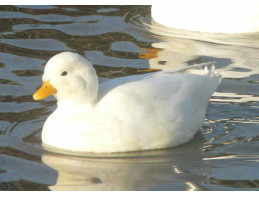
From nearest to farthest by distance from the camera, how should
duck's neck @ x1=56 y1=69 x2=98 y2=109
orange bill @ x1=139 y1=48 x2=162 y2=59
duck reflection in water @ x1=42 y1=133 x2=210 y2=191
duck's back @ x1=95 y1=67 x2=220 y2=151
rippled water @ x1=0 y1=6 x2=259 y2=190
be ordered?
duck reflection in water @ x1=42 y1=133 x2=210 y2=191
rippled water @ x1=0 y1=6 x2=259 y2=190
duck's back @ x1=95 y1=67 x2=220 y2=151
duck's neck @ x1=56 y1=69 x2=98 y2=109
orange bill @ x1=139 y1=48 x2=162 y2=59

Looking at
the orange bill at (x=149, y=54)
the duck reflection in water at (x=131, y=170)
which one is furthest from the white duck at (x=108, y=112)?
the orange bill at (x=149, y=54)

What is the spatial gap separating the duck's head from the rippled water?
1.89 feet

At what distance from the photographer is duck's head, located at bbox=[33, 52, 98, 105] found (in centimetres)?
743

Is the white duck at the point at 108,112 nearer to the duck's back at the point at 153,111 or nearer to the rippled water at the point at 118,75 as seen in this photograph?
the duck's back at the point at 153,111

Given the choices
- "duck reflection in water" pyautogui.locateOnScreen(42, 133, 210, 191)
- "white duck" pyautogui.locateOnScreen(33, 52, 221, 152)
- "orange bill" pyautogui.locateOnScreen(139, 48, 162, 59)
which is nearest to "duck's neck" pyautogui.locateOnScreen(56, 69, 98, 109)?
"white duck" pyautogui.locateOnScreen(33, 52, 221, 152)

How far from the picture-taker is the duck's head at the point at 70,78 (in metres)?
7.43

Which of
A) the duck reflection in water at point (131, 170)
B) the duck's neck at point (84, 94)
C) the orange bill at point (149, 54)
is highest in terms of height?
the duck's neck at point (84, 94)

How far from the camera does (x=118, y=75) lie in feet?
32.2

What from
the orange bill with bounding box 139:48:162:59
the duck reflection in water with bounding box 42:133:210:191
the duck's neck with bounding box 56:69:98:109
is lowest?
the duck reflection in water with bounding box 42:133:210:191

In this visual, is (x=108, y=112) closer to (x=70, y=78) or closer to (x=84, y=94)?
(x=84, y=94)

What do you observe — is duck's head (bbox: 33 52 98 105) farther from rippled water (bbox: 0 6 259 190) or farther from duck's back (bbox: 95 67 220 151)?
rippled water (bbox: 0 6 259 190)

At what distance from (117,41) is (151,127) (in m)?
3.86

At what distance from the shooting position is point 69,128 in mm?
7492

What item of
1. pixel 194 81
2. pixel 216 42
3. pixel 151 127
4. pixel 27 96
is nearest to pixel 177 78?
pixel 194 81
